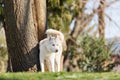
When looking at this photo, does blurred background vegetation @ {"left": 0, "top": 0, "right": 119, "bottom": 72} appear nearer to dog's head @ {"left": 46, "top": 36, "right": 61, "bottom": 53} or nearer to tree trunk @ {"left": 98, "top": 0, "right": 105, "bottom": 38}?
tree trunk @ {"left": 98, "top": 0, "right": 105, "bottom": 38}

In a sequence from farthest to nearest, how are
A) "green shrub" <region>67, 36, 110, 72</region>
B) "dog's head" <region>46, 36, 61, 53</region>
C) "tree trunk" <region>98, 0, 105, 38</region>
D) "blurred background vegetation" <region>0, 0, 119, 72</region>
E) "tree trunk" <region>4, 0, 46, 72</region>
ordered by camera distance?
"tree trunk" <region>98, 0, 105, 38</region>
"blurred background vegetation" <region>0, 0, 119, 72</region>
"green shrub" <region>67, 36, 110, 72</region>
"tree trunk" <region>4, 0, 46, 72</region>
"dog's head" <region>46, 36, 61, 53</region>

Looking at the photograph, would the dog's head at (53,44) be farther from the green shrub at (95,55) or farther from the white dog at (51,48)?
the green shrub at (95,55)

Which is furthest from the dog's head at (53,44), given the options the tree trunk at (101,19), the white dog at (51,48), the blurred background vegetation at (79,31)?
the tree trunk at (101,19)

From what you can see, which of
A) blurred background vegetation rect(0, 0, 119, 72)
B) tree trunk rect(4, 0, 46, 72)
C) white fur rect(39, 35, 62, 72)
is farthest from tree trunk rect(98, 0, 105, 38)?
white fur rect(39, 35, 62, 72)

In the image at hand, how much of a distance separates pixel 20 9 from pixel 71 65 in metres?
11.5

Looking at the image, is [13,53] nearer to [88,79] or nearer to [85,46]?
[88,79]

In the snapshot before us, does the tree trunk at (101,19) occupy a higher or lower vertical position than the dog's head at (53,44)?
higher

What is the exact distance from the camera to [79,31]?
2241 cm

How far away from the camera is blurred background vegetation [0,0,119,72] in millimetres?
15320

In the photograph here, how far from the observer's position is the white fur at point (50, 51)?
9.45 m

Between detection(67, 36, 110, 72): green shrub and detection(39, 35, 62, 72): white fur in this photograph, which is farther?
detection(67, 36, 110, 72): green shrub

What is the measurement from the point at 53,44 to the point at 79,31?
42.8 ft

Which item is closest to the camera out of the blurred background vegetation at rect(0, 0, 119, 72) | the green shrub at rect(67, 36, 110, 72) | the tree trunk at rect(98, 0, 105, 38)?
the green shrub at rect(67, 36, 110, 72)

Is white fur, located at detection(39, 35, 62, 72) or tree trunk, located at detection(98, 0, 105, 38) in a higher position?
tree trunk, located at detection(98, 0, 105, 38)
